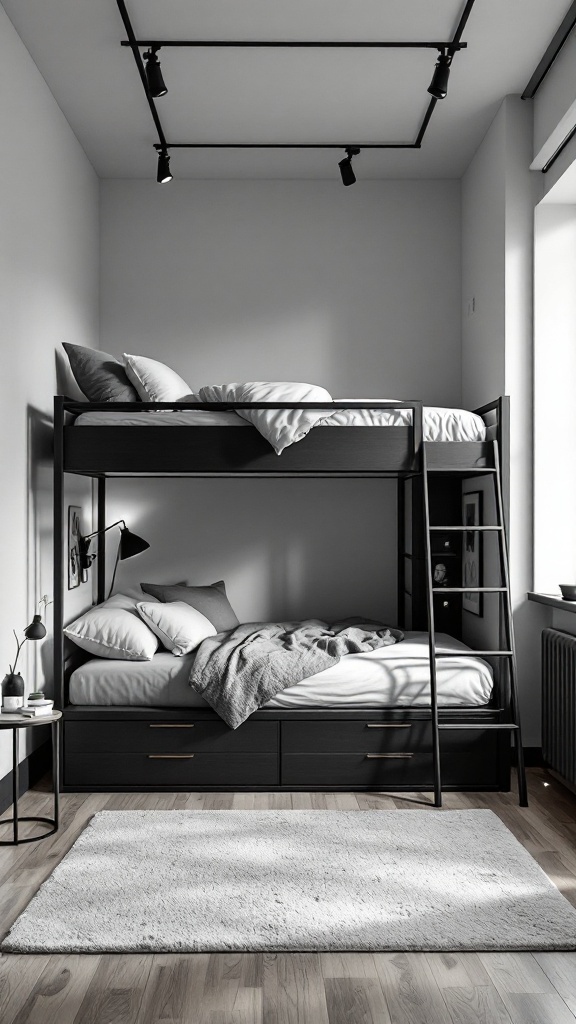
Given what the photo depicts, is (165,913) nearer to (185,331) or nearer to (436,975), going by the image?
(436,975)

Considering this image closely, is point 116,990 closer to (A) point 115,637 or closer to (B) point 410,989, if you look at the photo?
(B) point 410,989

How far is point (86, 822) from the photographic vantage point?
3.14 meters

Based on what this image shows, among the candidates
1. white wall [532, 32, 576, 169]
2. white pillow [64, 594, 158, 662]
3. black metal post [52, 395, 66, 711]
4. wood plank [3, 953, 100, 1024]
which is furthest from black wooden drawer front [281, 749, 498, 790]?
white wall [532, 32, 576, 169]

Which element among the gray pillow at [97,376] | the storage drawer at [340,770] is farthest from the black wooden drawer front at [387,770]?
the gray pillow at [97,376]

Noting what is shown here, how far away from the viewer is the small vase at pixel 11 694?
2941 millimetres

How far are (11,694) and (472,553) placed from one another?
2346 millimetres

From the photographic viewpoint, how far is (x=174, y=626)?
3695 millimetres

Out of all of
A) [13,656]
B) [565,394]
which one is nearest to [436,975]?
[13,656]

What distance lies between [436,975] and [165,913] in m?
0.77

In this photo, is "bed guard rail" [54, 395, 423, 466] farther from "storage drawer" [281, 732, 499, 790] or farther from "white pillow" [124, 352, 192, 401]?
"storage drawer" [281, 732, 499, 790]

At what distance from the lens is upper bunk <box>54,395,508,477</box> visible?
353 centimetres

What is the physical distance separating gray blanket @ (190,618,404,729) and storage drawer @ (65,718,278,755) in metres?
0.10

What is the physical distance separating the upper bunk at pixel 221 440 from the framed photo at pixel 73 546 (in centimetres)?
46

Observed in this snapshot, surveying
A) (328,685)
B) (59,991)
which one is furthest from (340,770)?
(59,991)
